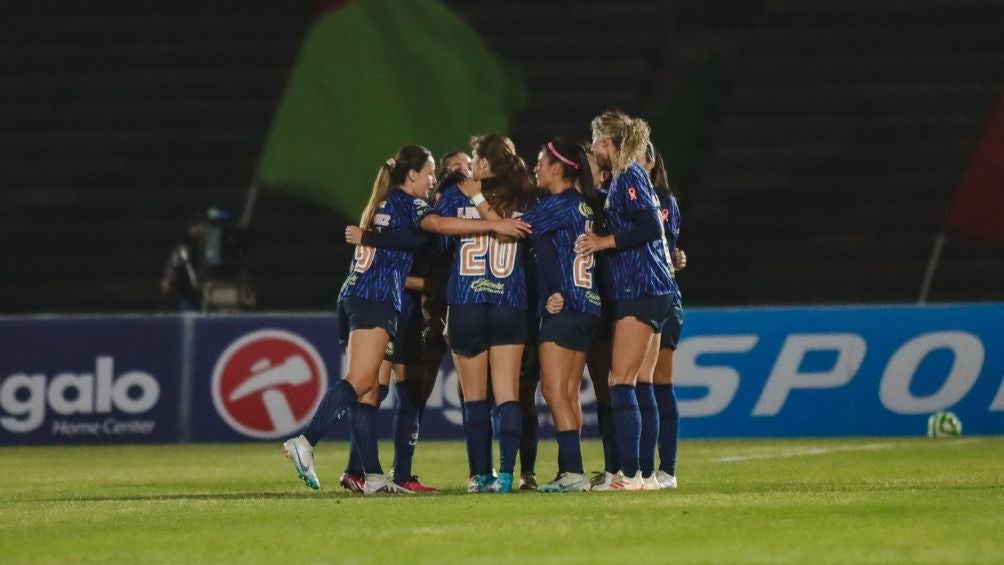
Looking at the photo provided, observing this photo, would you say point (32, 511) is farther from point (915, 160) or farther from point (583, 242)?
point (915, 160)

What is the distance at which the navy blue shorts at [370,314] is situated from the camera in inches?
379

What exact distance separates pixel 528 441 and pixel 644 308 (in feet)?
4.46

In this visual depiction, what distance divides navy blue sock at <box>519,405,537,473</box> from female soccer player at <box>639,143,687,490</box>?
2.38 ft

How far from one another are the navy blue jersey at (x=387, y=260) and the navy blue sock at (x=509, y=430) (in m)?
0.80

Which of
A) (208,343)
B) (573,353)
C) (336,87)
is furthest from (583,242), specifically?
(336,87)

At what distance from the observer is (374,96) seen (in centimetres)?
2309

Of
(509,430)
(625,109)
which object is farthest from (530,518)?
(625,109)

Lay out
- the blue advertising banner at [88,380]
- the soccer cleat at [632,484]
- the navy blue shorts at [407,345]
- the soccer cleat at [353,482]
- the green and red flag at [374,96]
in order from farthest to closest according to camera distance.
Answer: the green and red flag at [374,96] < the blue advertising banner at [88,380] < the navy blue shorts at [407,345] < the soccer cleat at [353,482] < the soccer cleat at [632,484]

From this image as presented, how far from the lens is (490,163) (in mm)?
9586

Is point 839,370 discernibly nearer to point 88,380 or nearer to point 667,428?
point 667,428

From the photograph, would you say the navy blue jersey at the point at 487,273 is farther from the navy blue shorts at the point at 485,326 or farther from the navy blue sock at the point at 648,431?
the navy blue sock at the point at 648,431

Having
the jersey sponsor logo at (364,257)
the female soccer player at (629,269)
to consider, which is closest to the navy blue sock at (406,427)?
the jersey sponsor logo at (364,257)

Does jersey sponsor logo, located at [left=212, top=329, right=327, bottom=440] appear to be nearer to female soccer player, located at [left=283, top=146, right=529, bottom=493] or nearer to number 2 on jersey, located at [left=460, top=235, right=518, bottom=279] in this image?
female soccer player, located at [left=283, top=146, right=529, bottom=493]

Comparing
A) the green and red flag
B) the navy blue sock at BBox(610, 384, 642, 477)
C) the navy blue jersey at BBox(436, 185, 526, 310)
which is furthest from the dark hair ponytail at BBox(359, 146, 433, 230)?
the green and red flag
